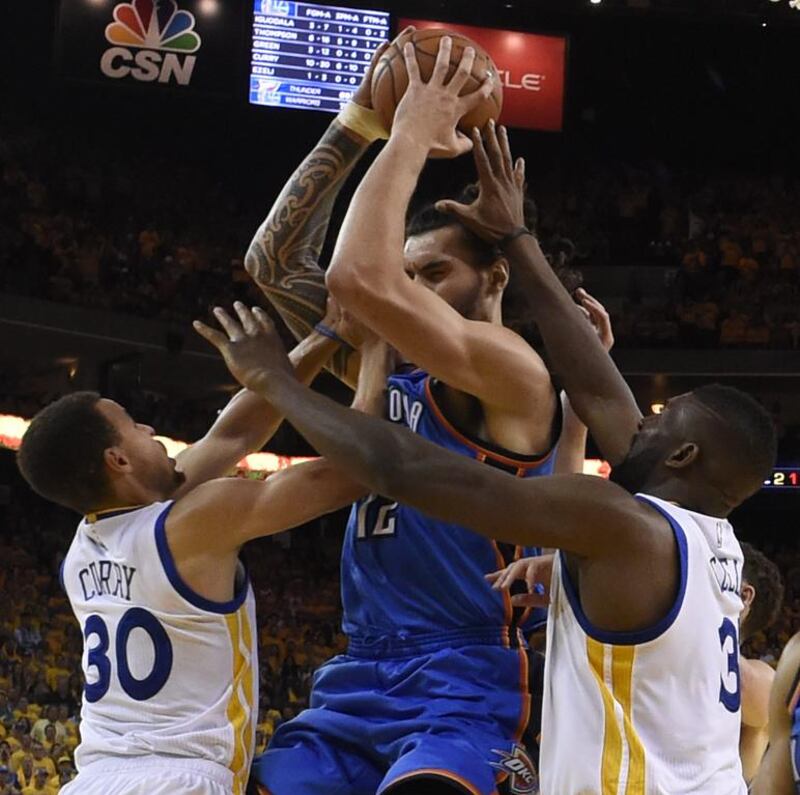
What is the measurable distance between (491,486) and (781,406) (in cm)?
1502

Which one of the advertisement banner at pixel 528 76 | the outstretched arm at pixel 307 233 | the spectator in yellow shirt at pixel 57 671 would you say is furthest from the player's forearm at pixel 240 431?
the advertisement banner at pixel 528 76

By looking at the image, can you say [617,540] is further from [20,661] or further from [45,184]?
[45,184]

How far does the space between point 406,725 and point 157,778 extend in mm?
558

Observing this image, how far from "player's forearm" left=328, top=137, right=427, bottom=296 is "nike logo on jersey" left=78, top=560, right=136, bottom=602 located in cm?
80

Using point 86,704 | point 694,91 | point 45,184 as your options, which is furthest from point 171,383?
point 86,704

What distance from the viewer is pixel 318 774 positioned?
2.91 metres

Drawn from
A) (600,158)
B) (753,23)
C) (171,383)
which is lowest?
(171,383)

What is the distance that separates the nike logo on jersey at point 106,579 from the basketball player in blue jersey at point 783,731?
1.58m

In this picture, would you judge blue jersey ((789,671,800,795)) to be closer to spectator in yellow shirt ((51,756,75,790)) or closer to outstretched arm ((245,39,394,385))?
outstretched arm ((245,39,394,385))

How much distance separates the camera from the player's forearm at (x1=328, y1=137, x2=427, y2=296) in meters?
2.88

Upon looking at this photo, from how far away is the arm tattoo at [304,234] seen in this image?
139 inches

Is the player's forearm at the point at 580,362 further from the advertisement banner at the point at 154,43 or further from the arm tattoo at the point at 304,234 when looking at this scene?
the advertisement banner at the point at 154,43

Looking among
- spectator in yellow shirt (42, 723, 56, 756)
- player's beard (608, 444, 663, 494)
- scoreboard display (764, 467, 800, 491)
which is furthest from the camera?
scoreboard display (764, 467, 800, 491)

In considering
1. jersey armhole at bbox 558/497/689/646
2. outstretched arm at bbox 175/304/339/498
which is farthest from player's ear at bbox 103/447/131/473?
jersey armhole at bbox 558/497/689/646
